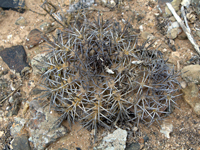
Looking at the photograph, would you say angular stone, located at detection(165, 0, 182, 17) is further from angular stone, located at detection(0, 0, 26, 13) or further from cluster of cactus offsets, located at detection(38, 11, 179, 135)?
angular stone, located at detection(0, 0, 26, 13)

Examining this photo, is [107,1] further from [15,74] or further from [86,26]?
[15,74]

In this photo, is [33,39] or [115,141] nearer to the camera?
[115,141]

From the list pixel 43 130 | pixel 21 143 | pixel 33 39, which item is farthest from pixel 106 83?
pixel 33 39

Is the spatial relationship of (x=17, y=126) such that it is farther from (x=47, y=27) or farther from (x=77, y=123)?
(x=47, y=27)

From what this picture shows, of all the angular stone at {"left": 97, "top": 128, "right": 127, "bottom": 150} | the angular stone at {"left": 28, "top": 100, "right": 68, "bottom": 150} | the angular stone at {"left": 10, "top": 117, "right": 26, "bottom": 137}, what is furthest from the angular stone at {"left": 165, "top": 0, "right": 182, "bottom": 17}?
the angular stone at {"left": 10, "top": 117, "right": 26, "bottom": 137}

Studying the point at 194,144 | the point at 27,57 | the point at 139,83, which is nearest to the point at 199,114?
the point at 194,144

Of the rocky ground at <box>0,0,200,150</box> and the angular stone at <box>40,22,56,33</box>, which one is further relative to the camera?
the angular stone at <box>40,22,56,33</box>

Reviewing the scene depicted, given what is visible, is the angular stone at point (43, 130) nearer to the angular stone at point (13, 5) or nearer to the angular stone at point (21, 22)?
the angular stone at point (21, 22)
